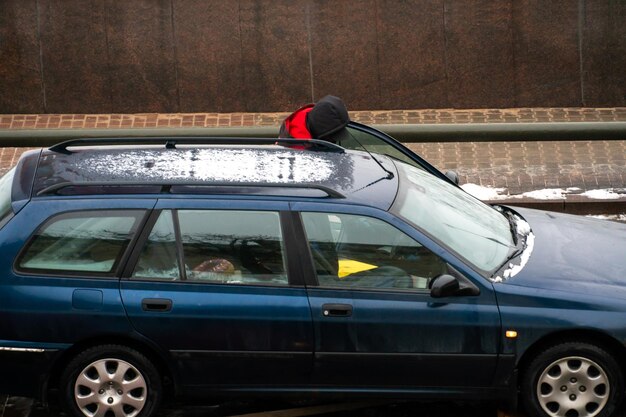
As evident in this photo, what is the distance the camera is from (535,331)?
6.76 m

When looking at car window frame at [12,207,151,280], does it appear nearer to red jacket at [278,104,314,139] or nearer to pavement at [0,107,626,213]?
red jacket at [278,104,314,139]

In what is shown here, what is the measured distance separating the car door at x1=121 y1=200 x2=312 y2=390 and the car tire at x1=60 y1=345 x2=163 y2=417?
6.6 inches

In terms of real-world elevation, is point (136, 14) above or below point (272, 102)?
above

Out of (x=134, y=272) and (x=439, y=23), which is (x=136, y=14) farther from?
(x=134, y=272)

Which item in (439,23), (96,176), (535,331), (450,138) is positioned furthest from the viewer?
(439,23)

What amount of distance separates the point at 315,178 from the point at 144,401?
1596 mm

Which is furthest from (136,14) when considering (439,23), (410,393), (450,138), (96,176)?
(410,393)

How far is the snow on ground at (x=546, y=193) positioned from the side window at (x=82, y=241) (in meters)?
5.90

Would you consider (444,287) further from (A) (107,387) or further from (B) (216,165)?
(A) (107,387)

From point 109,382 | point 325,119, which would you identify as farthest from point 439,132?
point 109,382

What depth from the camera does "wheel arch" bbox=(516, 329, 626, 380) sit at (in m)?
6.82

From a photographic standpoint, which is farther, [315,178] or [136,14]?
[136,14]

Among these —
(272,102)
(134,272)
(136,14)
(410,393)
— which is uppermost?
(136,14)

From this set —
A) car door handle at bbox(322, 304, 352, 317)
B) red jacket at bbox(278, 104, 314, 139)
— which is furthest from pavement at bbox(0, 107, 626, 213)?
car door handle at bbox(322, 304, 352, 317)
